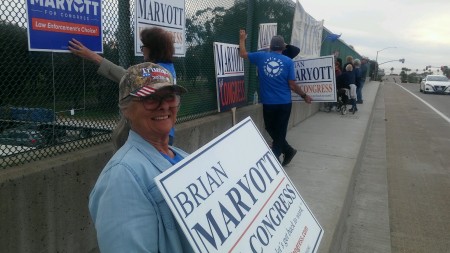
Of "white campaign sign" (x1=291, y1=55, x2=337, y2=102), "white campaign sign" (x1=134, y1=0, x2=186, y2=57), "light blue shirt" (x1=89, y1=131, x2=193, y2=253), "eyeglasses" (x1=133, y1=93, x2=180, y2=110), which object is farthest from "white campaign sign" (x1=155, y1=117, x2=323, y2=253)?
"white campaign sign" (x1=291, y1=55, x2=337, y2=102)

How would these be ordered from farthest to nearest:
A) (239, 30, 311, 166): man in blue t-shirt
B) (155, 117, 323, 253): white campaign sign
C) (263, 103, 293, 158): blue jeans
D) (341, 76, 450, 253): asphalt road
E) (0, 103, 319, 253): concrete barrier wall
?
(263, 103, 293, 158): blue jeans → (239, 30, 311, 166): man in blue t-shirt → (341, 76, 450, 253): asphalt road → (0, 103, 319, 253): concrete barrier wall → (155, 117, 323, 253): white campaign sign

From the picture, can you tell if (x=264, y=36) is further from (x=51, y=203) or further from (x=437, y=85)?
(x=437, y=85)

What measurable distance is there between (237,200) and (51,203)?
4.60 ft

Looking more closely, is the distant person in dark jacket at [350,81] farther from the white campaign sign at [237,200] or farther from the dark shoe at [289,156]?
the white campaign sign at [237,200]

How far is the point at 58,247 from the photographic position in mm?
2604

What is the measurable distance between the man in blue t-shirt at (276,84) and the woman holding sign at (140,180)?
3.70 meters

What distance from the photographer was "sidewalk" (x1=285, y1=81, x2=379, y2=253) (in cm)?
393

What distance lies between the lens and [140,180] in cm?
133

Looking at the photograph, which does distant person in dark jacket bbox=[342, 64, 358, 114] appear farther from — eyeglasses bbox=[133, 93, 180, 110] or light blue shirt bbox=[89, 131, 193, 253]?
light blue shirt bbox=[89, 131, 193, 253]

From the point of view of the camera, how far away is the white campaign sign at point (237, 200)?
4.62ft

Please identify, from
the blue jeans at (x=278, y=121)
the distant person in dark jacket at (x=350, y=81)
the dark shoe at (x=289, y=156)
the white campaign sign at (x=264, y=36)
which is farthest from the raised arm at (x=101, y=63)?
the distant person in dark jacket at (x=350, y=81)

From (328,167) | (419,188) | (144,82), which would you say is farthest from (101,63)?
(419,188)

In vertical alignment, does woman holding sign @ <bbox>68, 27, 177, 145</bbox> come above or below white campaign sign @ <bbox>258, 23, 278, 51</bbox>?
below

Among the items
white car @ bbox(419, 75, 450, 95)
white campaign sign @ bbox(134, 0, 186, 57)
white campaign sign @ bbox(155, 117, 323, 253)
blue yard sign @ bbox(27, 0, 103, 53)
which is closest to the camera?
white campaign sign @ bbox(155, 117, 323, 253)
